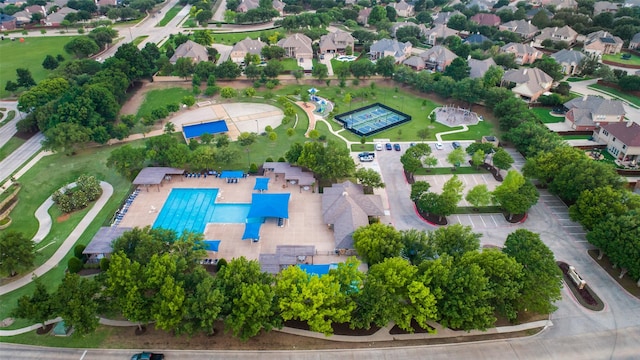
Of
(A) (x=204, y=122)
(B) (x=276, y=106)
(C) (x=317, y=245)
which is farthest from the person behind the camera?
(B) (x=276, y=106)

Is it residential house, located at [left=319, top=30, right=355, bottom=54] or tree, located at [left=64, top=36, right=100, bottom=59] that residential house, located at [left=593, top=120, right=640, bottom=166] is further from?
tree, located at [left=64, top=36, right=100, bottom=59]

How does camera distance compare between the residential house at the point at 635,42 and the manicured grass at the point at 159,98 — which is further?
A: the residential house at the point at 635,42

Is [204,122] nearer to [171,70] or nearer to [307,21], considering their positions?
[171,70]

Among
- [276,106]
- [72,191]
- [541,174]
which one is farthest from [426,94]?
[72,191]

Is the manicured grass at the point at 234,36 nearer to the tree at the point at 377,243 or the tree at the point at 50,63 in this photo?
the tree at the point at 50,63

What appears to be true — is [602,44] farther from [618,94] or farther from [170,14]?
Result: [170,14]

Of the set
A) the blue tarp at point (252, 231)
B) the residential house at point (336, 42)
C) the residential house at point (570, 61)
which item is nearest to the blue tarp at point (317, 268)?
the blue tarp at point (252, 231)
